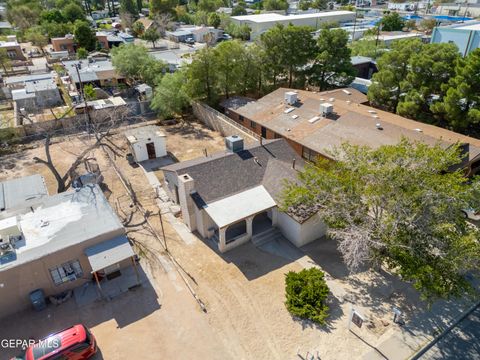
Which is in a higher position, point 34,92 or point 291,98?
point 291,98

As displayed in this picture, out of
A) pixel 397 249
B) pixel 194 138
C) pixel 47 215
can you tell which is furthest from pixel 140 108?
pixel 397 249

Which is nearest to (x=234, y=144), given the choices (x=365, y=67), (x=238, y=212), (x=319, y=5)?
(x=238, y=212)

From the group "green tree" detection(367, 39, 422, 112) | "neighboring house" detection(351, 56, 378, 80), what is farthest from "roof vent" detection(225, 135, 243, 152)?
"neighboring house" detection(351, 56, 378, 80)

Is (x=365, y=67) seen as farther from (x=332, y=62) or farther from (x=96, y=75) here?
(x=96, y=75)

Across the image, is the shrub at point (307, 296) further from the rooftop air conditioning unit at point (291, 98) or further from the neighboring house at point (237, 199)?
the rooftop air conditioning unit at point (291, 98)

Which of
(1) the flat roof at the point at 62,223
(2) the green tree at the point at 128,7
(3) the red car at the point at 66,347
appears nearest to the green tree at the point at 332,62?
(1) the flat roof at the point at 62,223

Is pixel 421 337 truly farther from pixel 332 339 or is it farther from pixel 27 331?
pixel 27 331
